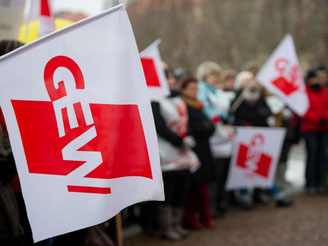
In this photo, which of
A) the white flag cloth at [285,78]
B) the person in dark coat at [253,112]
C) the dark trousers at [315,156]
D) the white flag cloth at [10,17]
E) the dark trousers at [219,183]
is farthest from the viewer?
the dark trousers at [315,156]

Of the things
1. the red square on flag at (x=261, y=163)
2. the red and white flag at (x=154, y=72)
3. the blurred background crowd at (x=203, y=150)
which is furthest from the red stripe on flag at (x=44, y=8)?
the red square on flag at (x=261, y=163)

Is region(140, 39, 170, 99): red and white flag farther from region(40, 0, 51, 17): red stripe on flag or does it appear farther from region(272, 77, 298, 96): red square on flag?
region(272, 77, 298, 96): red square on flag

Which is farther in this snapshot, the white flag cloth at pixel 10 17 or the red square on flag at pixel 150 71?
the red square on flag at pixel 150 71

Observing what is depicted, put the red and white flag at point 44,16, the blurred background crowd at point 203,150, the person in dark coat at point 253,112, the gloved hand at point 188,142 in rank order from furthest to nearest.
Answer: the person in dark coat at point 253,112 < the gloved hand at point 188,142 < the red and white flag at point 44,16 < the blurred background crowd at point 203,150

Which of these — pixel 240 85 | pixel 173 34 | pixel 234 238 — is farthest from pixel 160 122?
pixel 173 34

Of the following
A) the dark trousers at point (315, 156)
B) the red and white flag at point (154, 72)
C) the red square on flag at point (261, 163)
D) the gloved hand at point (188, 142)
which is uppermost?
the red and white flag at point (154, 72)

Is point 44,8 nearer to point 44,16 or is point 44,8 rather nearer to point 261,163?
point 44,16

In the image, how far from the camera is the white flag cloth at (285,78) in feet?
25.8

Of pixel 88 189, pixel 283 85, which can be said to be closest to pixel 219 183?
pixel 283 85

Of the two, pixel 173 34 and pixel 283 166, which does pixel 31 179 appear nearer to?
pixel 283 166

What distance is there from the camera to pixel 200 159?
6.83 m

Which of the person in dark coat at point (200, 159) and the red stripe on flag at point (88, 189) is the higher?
the red stripe on flag at point (88, 189)

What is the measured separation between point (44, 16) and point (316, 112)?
516 cm

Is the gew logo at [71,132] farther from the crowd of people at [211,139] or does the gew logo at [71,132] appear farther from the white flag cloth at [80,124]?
the crowd of people at [211,139]
